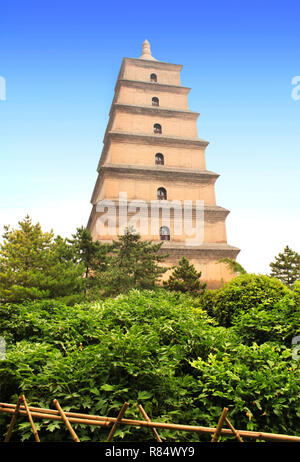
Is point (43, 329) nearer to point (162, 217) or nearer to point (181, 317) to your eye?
point (181, 317)

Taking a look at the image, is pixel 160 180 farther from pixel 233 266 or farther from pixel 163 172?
pixel 233 266

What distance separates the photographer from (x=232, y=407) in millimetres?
3777

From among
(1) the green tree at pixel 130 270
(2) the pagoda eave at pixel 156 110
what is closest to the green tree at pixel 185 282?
(1) the green tree at pixel 130 270

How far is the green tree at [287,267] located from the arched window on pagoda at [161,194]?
1302 centimetres

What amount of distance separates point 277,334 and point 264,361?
1566 mm

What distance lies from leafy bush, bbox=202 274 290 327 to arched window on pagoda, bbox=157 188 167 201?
45.8 ft

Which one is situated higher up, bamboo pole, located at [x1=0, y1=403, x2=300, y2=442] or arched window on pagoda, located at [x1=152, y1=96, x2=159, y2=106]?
arched window on pagoda, located at [x1=152, y1=96, x2=159, y2=106]

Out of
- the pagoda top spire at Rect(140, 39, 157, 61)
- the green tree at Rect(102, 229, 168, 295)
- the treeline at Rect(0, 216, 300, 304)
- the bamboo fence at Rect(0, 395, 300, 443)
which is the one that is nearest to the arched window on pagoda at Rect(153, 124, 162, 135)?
the pagoda top spire at Rect(140, 39, 157, 61)

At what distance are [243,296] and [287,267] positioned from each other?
22.3m

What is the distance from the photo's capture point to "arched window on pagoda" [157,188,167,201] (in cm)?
2303

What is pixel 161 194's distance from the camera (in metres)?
23.2

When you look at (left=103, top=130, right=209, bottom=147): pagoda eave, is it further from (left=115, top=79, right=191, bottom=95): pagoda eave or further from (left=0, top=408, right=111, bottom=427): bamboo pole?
(left=0, top=408, right=111, bottom=427): bamboo pole

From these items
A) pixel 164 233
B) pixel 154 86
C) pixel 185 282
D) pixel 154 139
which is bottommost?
pixel 185 282

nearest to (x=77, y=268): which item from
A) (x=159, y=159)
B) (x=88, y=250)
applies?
(x=88, y=250)
